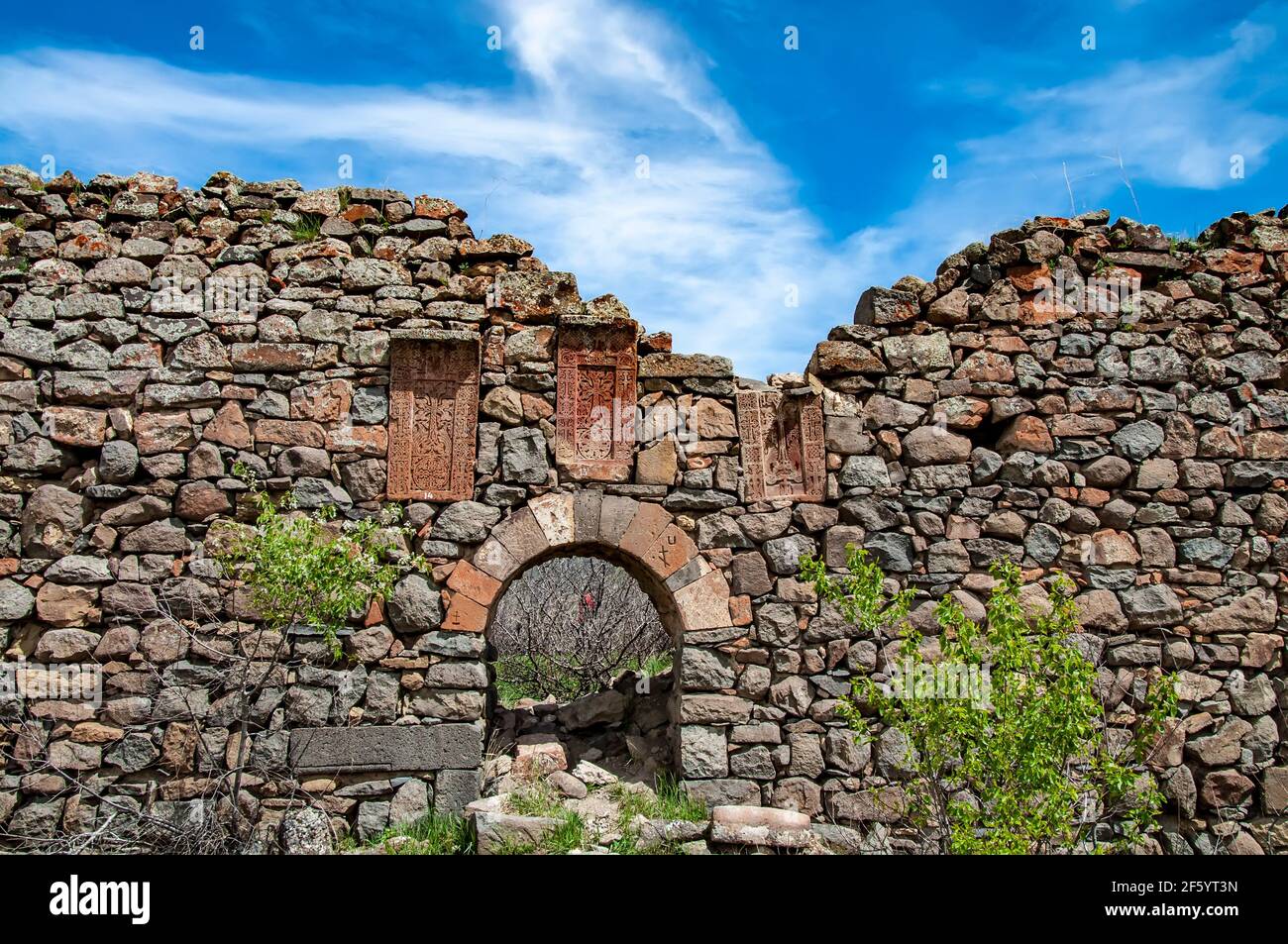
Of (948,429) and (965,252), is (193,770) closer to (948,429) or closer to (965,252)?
(948,429)

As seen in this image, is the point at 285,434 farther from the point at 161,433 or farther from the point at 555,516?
the point at 555,516

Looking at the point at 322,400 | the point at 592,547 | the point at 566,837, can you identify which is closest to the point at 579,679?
the point at 592,547

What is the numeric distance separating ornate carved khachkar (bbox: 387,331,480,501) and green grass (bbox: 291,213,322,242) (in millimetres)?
975

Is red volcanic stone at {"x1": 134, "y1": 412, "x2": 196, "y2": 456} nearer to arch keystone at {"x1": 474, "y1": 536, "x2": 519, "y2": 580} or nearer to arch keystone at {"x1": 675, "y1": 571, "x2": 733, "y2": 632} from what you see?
arch keystone at {"x1": 474, "y1": 536, "x2": 519, "y2": 580}

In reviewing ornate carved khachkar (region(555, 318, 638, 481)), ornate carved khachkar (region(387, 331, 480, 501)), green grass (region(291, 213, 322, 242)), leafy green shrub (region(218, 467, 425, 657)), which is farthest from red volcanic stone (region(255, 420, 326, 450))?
ornate carved khachkar (region(555, 318, 638, 481))

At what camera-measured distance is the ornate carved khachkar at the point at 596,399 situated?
618 centimetres

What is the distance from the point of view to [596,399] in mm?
6262

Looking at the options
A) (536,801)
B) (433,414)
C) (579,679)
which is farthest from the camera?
(579,679)

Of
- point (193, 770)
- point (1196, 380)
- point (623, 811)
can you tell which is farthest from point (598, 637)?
point (1196, 380)

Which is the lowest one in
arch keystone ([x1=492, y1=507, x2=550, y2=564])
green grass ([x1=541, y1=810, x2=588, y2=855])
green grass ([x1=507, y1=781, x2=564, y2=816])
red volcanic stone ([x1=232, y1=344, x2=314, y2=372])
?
green grass ([x1=541, y1=810, x2=588, y2=855])

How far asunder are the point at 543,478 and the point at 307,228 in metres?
2.32

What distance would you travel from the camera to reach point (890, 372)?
6.52m

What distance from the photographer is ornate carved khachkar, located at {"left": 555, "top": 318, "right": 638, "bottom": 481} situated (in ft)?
20.3

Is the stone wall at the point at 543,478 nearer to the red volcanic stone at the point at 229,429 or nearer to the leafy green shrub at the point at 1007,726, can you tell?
the red volcanic stone at the point at 229,429
